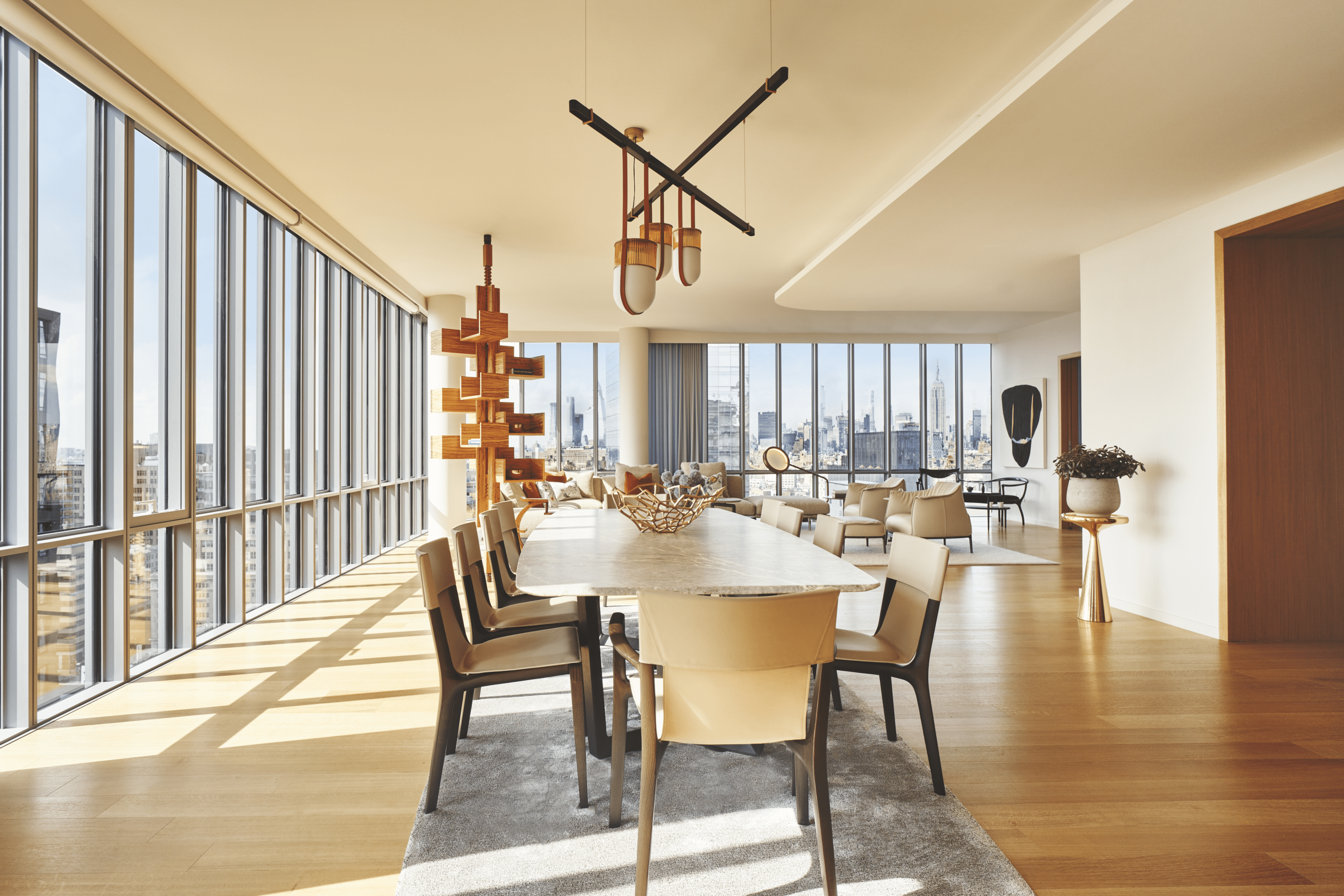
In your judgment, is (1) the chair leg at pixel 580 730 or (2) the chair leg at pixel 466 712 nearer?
(1) the chair leg at pixel 580 730

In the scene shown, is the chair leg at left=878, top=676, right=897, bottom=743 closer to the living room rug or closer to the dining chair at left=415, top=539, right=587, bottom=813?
the dining chair at left=415, top=539, right=587, bottom=813

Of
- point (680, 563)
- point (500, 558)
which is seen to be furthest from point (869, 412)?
point (680, 563)

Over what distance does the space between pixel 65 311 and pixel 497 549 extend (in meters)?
2.19

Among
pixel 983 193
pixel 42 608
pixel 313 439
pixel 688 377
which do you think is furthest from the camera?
pixel 688 377

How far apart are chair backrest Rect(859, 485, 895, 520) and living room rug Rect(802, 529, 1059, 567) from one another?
1.19ft

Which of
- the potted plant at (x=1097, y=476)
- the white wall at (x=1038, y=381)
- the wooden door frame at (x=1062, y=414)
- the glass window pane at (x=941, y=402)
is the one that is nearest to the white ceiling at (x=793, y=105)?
the potted plant at (x=1097, y=476)

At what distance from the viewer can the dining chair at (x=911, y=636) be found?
2.26 meters

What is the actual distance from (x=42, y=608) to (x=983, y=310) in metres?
8.80

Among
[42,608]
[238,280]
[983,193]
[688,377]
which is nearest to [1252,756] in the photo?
[983,193]

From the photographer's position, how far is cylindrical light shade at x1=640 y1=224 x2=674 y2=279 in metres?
3.19

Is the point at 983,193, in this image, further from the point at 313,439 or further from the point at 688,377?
the point at 688,377

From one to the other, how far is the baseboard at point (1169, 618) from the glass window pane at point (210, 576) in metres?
6.19

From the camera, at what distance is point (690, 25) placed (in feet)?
9.73

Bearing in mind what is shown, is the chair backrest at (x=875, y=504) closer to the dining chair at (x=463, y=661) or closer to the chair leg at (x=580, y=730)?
the dining chair at (x=463, y=661)
